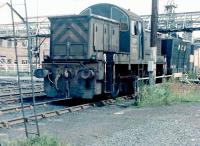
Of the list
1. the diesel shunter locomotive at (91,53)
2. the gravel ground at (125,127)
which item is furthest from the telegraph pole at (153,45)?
the gravel ground at (125,127)

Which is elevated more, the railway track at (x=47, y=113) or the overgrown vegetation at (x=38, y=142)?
the overgrown vegetation at (x=38, y=142)

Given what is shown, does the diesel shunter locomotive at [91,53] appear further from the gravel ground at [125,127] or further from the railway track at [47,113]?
the gravel ground at [125,127]

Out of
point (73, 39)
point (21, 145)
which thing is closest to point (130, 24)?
point (73, 39)

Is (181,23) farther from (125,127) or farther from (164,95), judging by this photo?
(125,127)

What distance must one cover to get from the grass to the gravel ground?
91 centimetres

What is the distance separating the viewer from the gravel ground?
757cm

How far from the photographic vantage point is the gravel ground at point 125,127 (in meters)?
7.57

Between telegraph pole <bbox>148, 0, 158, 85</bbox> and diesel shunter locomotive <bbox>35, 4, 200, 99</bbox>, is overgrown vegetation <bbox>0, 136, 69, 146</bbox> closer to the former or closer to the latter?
diesel shunter locomotive <bbox>35, 4, 200, 99</bbox>

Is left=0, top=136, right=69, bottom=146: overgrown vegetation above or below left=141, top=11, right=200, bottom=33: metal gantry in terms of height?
below

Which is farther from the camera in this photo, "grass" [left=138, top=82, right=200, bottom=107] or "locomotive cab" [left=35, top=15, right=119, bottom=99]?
"grass" [left=138, top=82, right=200, bottom=107]

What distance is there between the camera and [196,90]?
1645cm

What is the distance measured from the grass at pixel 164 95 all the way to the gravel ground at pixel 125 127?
2.98ft

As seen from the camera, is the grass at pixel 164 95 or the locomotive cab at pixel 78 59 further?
the grass at pixel 164 95

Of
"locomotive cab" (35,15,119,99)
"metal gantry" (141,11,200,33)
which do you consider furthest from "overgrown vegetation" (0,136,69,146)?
"metal gantry" (141,11,200,33)
